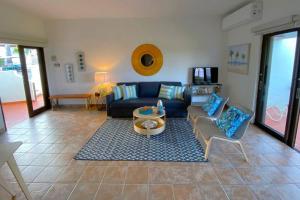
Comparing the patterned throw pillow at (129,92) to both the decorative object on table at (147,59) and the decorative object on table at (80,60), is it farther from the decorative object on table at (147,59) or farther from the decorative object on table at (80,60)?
the decorative object on table at (80,60)

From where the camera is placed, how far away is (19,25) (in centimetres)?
444

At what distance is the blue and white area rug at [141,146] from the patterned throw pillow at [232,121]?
1.68 ft

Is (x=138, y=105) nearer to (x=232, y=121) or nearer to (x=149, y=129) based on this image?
(x=149, y=129)

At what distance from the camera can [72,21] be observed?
5.46 meters

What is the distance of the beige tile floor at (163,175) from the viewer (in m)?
2.17

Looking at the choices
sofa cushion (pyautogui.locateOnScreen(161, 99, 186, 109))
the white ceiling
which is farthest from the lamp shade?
sofa cushion (pyautogui.locateOnScreen(161, 99, 186, 109))

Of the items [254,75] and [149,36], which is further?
[149,36]

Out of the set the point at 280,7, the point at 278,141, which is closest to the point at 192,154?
the point at 278,141

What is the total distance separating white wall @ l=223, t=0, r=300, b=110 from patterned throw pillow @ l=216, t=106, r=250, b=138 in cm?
149

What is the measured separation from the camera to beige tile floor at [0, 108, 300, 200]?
217 cm

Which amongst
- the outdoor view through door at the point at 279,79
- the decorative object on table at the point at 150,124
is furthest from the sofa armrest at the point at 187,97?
the outdoor view through door at the point at 279,79

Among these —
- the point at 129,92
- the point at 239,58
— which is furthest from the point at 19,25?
the point at 239,58

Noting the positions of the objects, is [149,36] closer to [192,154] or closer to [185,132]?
[185,132]

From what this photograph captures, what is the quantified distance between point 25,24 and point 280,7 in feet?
17.5
